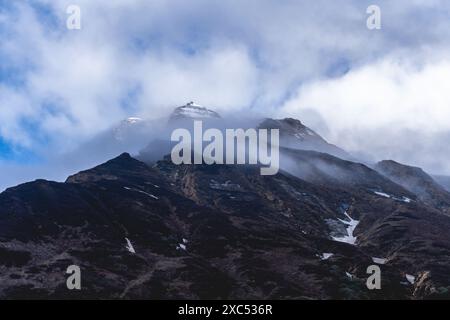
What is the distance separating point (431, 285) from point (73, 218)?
338ft

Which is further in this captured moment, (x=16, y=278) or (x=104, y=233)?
(x=104, y=233)

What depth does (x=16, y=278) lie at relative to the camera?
128250 millimetres

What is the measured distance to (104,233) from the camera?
6629 inches

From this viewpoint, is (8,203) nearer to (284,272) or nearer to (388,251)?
(284,272)

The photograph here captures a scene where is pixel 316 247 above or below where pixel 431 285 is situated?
above

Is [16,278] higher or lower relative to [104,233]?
lower

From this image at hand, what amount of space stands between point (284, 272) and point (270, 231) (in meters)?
38.2
